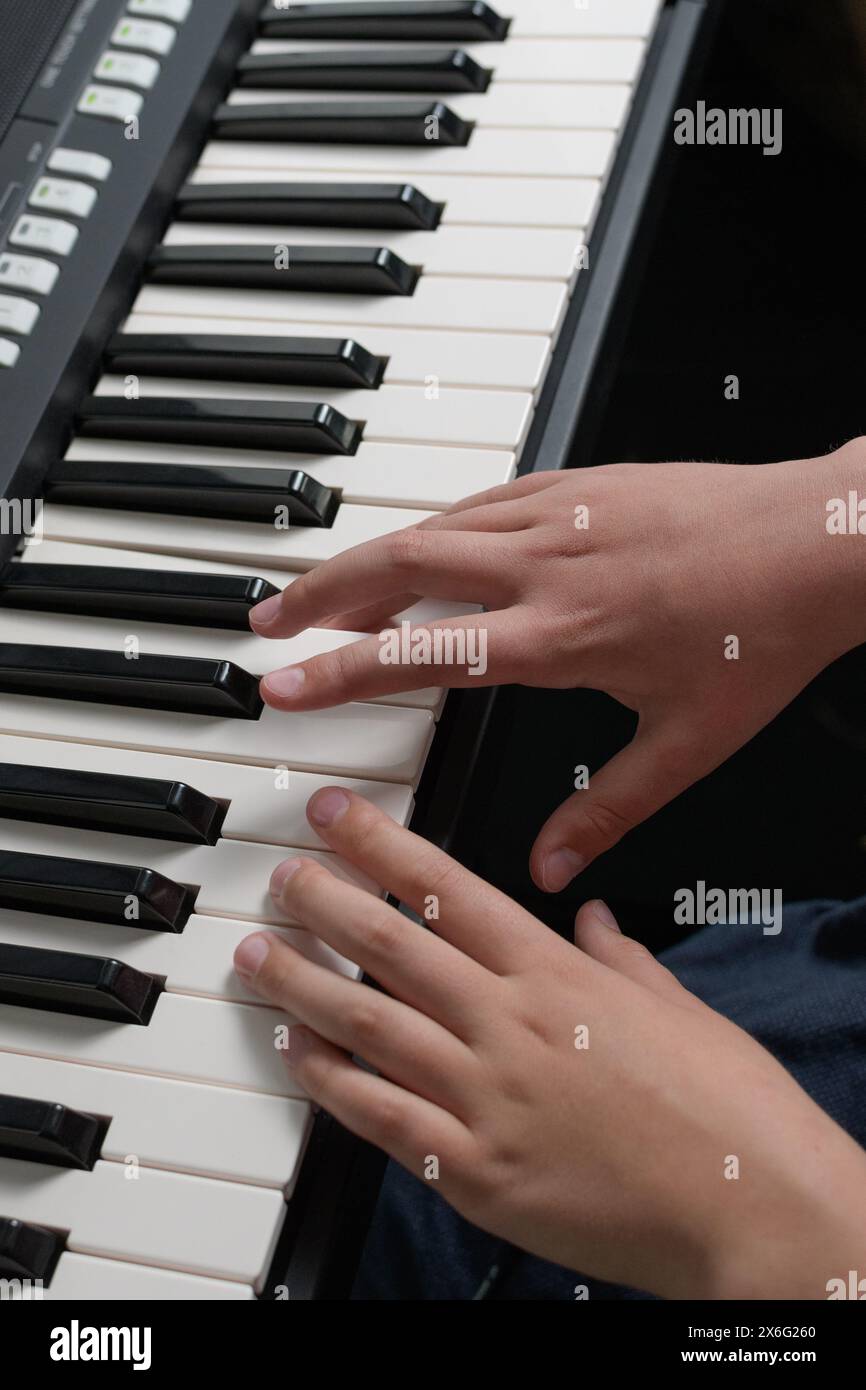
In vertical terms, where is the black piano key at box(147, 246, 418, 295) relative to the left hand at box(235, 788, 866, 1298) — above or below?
above

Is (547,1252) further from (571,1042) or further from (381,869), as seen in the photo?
(381,869)

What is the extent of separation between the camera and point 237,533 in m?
1.07

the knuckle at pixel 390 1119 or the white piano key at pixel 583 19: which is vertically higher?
the white piano key at pixel 583 19

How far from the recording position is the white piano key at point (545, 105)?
1.23 metres

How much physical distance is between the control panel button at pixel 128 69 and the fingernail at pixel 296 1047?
0.92m

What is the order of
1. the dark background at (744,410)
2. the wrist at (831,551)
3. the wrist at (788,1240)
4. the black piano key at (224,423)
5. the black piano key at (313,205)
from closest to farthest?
the wrist at (788,1240) < the wrist at (831,551) < the black piano key at (224,423) < the black piano key at (313,205) < the dark background at (744,410)

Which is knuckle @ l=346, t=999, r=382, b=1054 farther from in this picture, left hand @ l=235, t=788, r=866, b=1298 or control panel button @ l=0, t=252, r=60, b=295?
control panel button @ l=0, t=252, r=60, b=295

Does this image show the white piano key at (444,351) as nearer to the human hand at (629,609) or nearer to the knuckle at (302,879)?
the human hand at (629,609)

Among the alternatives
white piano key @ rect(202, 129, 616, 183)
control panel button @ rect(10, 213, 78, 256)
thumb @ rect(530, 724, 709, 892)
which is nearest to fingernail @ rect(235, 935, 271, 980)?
thumb @ rect(530, 724, 709, 892)

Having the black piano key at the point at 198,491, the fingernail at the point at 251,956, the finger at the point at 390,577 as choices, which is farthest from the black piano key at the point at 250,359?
the fingernail at the point at 251,956

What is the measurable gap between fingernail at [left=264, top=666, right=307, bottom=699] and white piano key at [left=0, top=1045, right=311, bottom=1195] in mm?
282

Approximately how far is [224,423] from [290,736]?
316mm

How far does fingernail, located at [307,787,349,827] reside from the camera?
2.93 ft

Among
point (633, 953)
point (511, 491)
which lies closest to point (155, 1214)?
point (633, 953)
